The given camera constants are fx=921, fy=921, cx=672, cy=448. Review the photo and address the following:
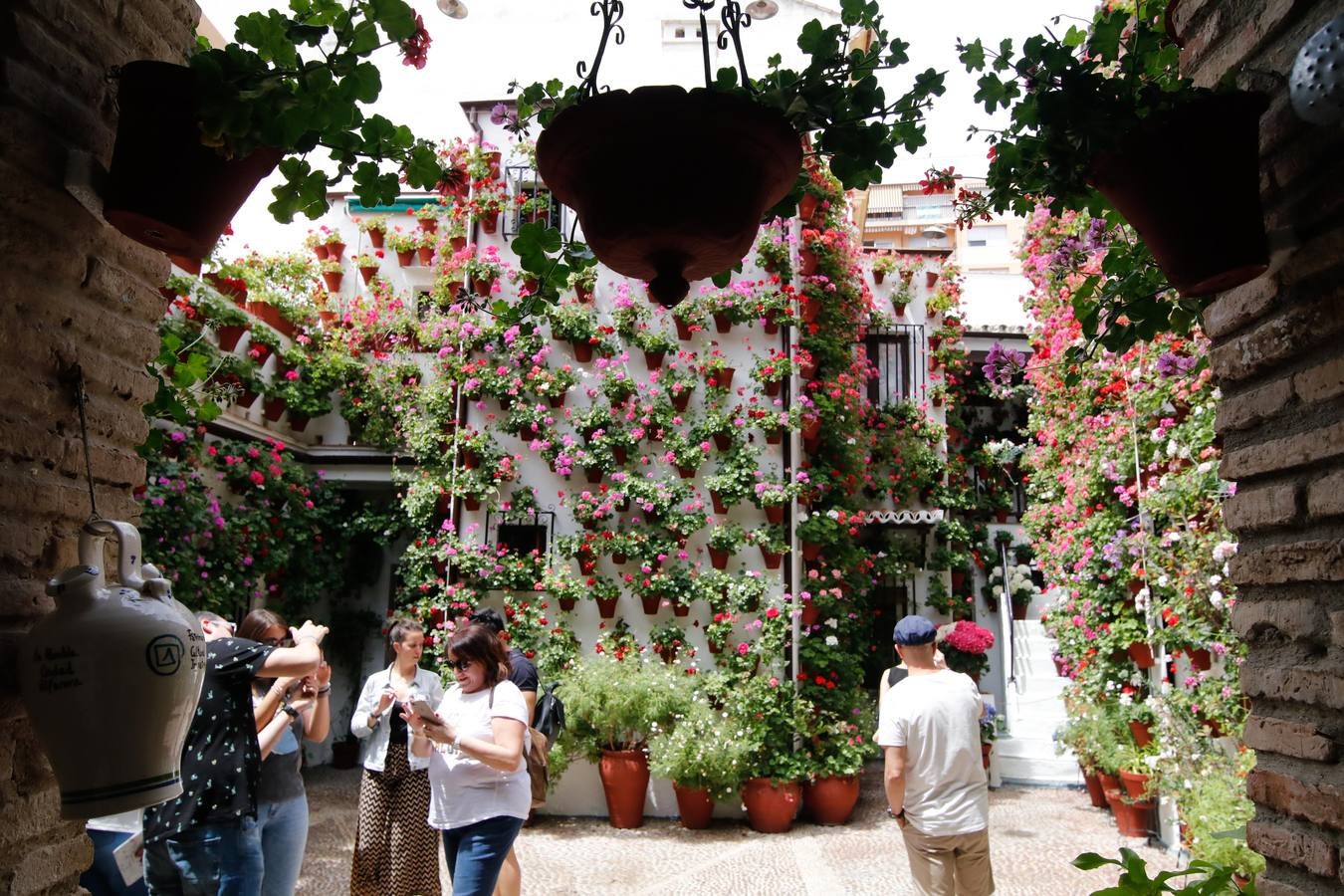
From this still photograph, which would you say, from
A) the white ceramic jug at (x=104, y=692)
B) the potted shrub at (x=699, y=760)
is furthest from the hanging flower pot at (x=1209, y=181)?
the potted shrub at (x=699, y=760)

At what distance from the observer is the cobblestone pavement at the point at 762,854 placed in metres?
6.01

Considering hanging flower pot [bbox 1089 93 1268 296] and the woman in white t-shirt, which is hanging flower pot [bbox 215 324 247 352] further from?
hanging flower pot [bbox 1089 93 1268 296]

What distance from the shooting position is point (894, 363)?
1118 centimetres

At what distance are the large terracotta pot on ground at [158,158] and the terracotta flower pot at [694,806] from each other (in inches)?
264

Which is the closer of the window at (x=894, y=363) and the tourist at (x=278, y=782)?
the tourist at (x=278, y=782)

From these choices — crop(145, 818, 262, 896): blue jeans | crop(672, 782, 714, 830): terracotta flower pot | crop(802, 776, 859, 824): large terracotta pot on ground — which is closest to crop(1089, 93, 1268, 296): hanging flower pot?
crop(145, 818, 262, 896): blue jeans

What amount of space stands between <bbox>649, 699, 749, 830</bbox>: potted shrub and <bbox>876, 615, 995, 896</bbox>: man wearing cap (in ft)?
11.1

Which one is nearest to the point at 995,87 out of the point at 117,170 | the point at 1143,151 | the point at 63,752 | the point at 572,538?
the point at 1143,151

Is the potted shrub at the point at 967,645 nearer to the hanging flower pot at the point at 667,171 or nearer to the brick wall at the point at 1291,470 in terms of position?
the brick wall at the point at 1291,470

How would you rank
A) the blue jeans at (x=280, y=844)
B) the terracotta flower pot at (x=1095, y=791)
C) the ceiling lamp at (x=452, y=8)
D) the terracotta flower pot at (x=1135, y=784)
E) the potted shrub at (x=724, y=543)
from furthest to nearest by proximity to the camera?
the potted shrub at (x=724, y=543) → the terracotta flower pot at (x=1095, y=791) → the terracotta flower pot at (x=1135, y=784) → the blue jeans at (x=280, y=844) → the ceiling lamp at (x=452, y=8)

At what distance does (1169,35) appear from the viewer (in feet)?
7.09

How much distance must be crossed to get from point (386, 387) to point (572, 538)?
9.53ft

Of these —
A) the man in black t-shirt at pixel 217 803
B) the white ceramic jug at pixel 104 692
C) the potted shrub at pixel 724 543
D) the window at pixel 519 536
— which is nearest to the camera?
the white ceramic jug at pixel 104 692

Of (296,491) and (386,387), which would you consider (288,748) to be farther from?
(386,387)
